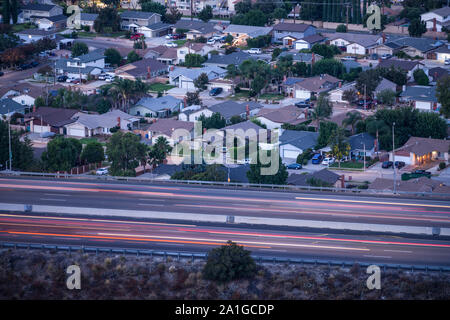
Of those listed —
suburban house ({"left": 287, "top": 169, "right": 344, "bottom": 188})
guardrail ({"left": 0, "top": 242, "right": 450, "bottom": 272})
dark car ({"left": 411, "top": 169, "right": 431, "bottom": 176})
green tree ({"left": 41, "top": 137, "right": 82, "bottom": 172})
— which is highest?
guardrail ({"left": 0, "top": 242, "right": 450, "bottom": 272})

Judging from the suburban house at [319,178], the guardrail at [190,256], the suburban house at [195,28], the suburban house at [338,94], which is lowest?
the suburban house at [319,178]

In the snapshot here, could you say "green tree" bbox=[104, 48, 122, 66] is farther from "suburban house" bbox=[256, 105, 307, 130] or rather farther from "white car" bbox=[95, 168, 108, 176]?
"white car" bbox=[95, 168, 108, 176]

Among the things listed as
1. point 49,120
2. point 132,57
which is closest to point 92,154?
point 49,120

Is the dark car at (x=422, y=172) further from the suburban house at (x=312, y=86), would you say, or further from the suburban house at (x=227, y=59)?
the suburban house at (x=227, y=59)

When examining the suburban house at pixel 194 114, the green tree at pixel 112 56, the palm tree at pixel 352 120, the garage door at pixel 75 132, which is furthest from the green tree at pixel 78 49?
the palm tree at pixel 352 120

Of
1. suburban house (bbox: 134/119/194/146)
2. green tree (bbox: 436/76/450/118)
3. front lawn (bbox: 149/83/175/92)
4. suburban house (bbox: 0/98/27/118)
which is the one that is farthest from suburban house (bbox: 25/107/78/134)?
green tree (bbox: 436/76/450/118)

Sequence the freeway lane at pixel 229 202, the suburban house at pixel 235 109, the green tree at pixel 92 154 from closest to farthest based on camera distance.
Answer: the freeway lane at pixel 229 202 → the green tree at pixel 92 154 → the suburban house at pixel 235 109

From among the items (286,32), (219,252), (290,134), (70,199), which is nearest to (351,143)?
(290,134)
